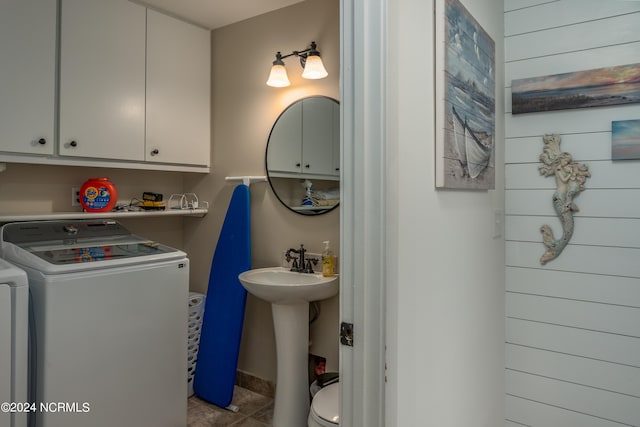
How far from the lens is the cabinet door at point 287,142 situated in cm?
254

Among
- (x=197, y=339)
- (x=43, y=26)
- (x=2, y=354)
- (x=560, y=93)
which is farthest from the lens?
(x=197, y=339)

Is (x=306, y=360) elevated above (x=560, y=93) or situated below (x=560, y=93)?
below

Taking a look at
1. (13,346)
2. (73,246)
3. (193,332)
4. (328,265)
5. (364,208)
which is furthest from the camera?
(193,332)

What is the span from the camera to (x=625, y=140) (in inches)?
69.8

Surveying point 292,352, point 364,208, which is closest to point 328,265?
point 292,352

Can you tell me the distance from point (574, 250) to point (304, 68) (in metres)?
1.69

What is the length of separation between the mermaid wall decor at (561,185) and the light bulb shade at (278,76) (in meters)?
1.44

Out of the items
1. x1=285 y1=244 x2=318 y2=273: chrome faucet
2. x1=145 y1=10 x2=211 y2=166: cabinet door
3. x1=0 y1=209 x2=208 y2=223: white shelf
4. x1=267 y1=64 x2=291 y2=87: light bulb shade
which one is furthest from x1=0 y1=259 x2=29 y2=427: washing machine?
x1=267 y1=64 x2=291 y2=87: light bulb shade

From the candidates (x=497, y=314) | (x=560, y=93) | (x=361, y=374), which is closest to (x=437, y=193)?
Result: (x=361, y=374)

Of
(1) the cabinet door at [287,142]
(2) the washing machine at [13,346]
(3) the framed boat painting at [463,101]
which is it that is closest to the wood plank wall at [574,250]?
(3) the framed boat painting at [463,101]

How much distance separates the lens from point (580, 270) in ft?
6.22

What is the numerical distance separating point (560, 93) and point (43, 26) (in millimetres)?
2555

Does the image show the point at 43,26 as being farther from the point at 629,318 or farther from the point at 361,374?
the point at 629,318

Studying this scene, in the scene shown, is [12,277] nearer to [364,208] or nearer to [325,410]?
[325,410]
